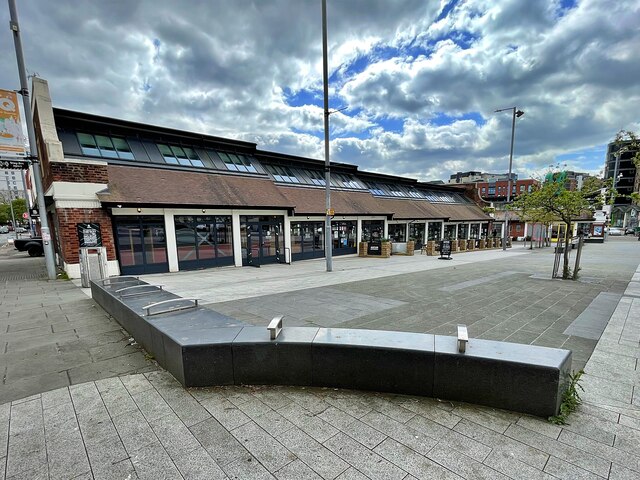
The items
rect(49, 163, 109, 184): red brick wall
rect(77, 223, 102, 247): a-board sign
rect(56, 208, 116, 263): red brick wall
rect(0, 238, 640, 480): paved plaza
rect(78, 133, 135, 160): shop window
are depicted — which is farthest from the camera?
rect(78, 133, 135, 160): shop window

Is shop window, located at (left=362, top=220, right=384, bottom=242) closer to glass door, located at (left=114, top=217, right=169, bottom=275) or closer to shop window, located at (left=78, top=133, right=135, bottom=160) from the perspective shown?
glass door, located at (left=114, top=217, right=169, bottom=275)

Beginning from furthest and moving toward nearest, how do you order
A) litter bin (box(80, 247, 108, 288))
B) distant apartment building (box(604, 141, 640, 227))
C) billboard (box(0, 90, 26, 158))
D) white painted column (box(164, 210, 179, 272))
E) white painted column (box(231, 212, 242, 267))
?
distant apartment building (box(604, 141, 640, 227)), white painted column (box(231, 212, 242, 267)), white painted column (box(164, 210, 179, 272)), billboard (box(0, 90, 26, 158)), litter bin (box(80, 247, 108, 288))

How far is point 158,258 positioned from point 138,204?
8.23 ft

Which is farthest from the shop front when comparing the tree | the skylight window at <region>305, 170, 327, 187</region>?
the tree

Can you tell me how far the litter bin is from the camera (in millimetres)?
9401

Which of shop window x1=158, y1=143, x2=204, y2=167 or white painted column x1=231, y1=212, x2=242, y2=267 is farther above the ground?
shop window x1=158, y1=143, x2=204, y2=167

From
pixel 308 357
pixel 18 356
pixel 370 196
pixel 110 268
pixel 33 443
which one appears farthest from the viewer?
pixel 370 196

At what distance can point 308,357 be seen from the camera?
10.7ft

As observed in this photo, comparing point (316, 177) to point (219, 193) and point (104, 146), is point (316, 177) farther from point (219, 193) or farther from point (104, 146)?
point (104, 146)

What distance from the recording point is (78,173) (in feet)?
35.5

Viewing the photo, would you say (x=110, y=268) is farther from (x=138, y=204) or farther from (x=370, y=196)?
(x=370, y=196)

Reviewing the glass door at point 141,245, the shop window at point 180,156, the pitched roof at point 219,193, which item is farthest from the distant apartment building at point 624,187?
the glass door at point 141,245

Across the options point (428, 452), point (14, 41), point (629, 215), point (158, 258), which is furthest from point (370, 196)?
point (629, 215)

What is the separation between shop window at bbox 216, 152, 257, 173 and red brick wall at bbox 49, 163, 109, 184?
20.0 feet
